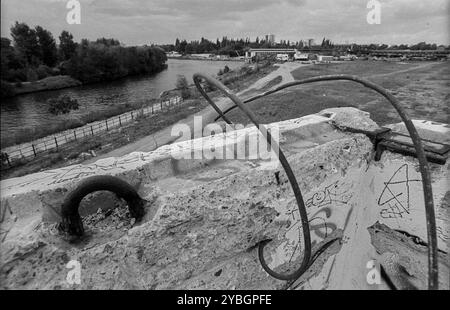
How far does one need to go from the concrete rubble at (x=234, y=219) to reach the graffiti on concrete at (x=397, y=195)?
2 cm

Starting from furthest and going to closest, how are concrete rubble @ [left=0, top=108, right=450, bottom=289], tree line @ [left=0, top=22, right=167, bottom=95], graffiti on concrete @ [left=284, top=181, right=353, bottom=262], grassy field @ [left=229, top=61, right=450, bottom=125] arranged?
tree line @ [left=0, top=22, right=167, bottom=95], grassy field @ [left=229, top=61, right=450, bottom=125], graffiti on concrete @ [left=284, top=181, right=353, bottom=262], concrete rubble @ [left=0, top=108, right=450, bottom=289]

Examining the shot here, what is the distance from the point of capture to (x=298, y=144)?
4.65 m

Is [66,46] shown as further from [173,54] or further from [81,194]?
[173,54]

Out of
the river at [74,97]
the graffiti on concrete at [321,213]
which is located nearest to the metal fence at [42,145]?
the river at [74,97]

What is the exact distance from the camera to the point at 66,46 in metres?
42.4

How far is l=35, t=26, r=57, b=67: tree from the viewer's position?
31.0 m

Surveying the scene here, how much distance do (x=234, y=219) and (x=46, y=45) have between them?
121 feet

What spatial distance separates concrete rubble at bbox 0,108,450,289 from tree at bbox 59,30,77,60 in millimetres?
44921

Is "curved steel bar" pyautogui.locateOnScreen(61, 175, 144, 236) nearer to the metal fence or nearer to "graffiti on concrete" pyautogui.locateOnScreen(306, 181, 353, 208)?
"graffiti on concrete" pyautogui.locateOnScreen(306, 181, 353, 208)

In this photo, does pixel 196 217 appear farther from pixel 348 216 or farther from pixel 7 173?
pixel 7 173

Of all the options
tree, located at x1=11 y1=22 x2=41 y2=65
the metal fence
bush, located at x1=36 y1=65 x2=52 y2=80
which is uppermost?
tree, located at x1=11 y1=22 x2=41 y2=65

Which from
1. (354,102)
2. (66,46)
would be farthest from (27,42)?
(354,102)

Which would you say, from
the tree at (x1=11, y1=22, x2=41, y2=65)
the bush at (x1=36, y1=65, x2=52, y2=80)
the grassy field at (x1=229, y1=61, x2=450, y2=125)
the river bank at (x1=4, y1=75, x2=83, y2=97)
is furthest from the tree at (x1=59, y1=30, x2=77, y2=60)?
the grassy field at (x1=229, y1=61, x2=450, y2=125)
